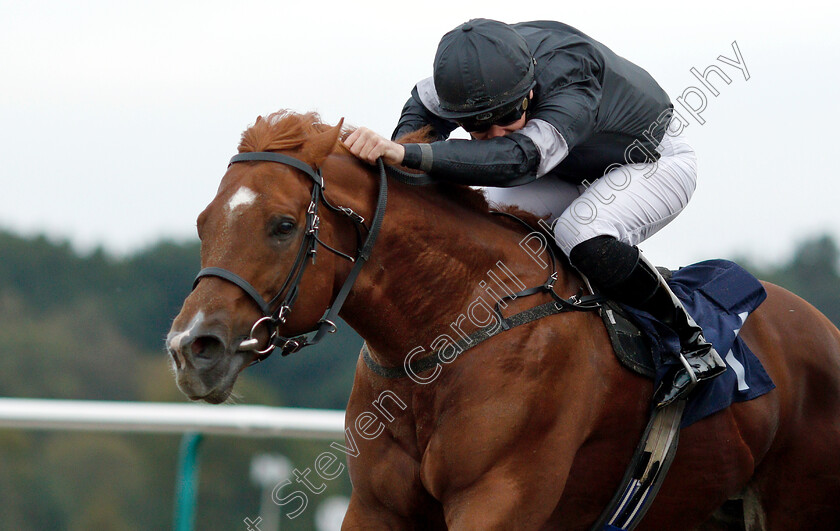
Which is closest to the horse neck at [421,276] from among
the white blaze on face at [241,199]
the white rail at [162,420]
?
the white blaze on face at [241,199]

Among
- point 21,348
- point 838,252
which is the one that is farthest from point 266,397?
point 838,252

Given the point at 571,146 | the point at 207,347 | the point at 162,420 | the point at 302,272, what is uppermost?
the point at 571,146

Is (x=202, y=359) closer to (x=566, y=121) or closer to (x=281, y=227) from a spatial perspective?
(x=281, y=227)

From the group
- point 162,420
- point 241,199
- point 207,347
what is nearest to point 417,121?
point 241,199

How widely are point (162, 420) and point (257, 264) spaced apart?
2589mm

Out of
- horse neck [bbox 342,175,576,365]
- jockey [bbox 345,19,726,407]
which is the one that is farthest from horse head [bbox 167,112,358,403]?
jockey [bbox 345,19,726,407]

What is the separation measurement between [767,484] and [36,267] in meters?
42.1

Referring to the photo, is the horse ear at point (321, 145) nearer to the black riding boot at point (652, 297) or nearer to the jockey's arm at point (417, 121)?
the jockey's arm at point (417, 121)

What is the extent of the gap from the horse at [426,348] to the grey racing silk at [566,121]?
23 cm

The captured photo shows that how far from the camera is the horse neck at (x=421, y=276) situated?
353 cm

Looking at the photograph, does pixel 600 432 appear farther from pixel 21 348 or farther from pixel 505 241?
pixel 21 348

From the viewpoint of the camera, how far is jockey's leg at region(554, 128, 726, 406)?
383cm

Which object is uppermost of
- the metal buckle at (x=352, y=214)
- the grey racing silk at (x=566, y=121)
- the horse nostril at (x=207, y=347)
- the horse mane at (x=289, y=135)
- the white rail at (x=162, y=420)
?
the grey racing silk at (x=566, y=121)

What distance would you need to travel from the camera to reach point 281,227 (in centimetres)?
324
